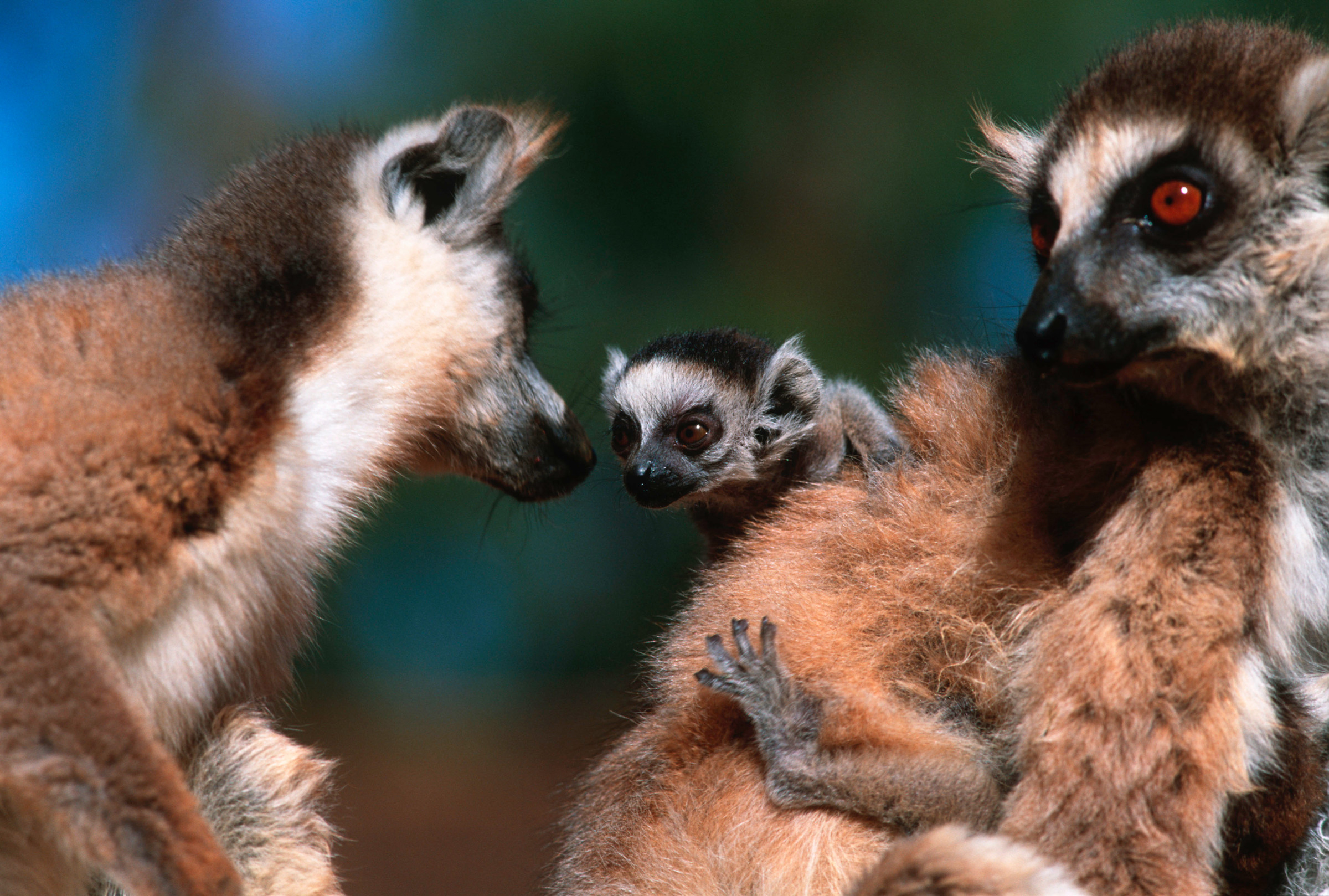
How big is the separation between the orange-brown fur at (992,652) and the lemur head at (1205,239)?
19cm

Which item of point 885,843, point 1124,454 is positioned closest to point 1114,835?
point 885,843

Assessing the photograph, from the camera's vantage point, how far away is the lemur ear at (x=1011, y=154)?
2.20 metres

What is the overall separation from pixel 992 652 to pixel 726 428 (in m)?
1.23

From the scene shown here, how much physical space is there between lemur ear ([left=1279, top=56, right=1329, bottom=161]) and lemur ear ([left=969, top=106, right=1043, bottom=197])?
0.46 metres

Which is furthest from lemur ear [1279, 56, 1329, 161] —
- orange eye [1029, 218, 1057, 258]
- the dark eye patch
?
orange eye [1029, 218, 1057, 258]

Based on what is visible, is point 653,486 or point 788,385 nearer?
point 653,486

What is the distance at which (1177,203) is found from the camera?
1.67m

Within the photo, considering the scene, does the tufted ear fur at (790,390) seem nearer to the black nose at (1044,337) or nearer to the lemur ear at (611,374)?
the lemur ear at (611,374)

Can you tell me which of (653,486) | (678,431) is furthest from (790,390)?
(653,486)

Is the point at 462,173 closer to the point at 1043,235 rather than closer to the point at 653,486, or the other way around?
the point at 653,486

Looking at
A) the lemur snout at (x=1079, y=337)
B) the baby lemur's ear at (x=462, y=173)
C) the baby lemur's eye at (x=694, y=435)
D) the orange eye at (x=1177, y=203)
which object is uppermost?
the baby lemur's ear at (x=462, y=173)

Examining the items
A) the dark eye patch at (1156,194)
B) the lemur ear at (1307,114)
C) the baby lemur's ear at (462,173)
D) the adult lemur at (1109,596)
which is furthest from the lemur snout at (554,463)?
the lemur ear at (1307,114)

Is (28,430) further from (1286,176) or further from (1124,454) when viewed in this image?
(1286,176)

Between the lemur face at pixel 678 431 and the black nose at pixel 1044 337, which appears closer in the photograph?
the black nose at pixel 1044 337
